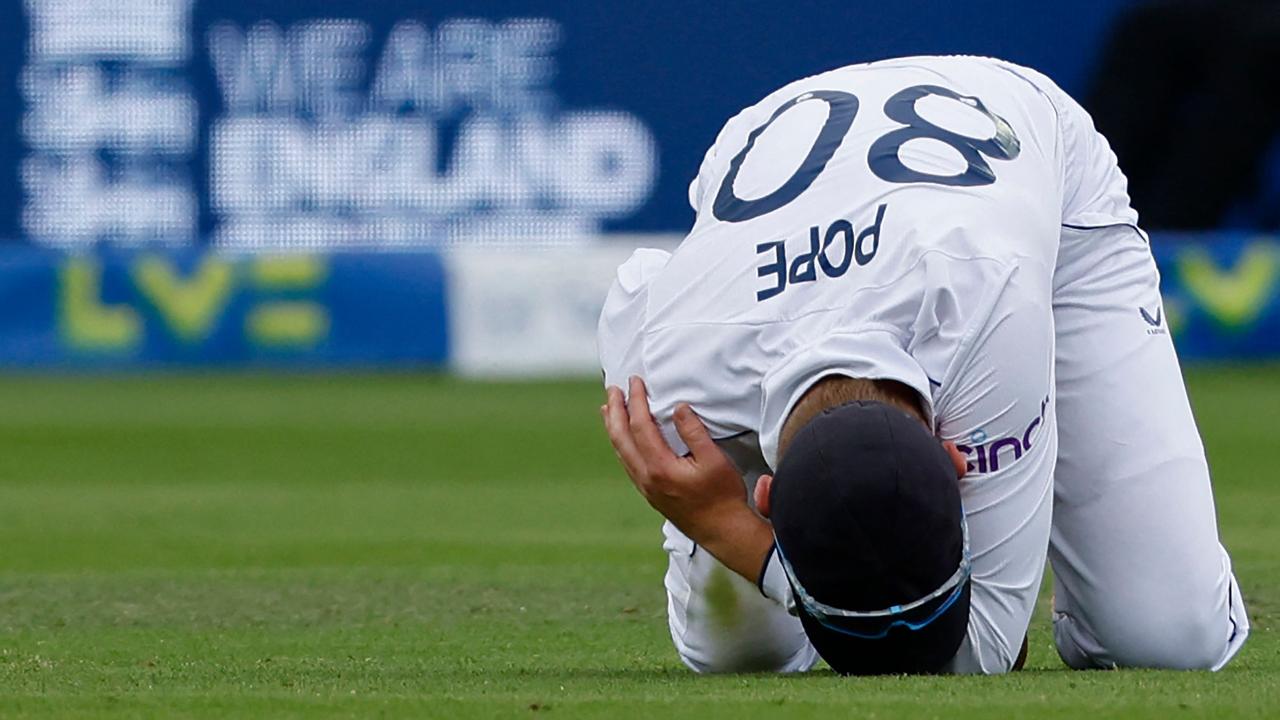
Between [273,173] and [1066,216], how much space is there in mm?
14256

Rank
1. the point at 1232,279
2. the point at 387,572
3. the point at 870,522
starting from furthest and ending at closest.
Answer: the point at 1232,279
the point at 387,572
the point at 870,522

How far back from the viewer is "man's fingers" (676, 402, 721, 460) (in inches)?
167

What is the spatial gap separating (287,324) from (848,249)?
1338 cm

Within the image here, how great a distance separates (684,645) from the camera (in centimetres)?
467

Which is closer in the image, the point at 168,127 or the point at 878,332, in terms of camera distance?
the point at 878,332

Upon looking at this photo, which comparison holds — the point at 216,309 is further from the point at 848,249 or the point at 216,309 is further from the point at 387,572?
the point at 848,249

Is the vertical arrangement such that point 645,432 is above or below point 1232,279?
above

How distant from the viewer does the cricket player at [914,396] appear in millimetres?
3945

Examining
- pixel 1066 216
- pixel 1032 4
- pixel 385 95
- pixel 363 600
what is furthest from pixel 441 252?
pixel 1066 216

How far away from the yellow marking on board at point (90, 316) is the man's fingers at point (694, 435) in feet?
43.5

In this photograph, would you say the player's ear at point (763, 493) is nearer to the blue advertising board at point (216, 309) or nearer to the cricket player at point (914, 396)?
the cricket player at point (914, 396)

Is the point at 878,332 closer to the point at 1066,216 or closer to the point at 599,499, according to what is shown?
the point at 1066,216

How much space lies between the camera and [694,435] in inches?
167

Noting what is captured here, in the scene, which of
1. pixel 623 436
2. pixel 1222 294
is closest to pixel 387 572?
pixel 623 436
